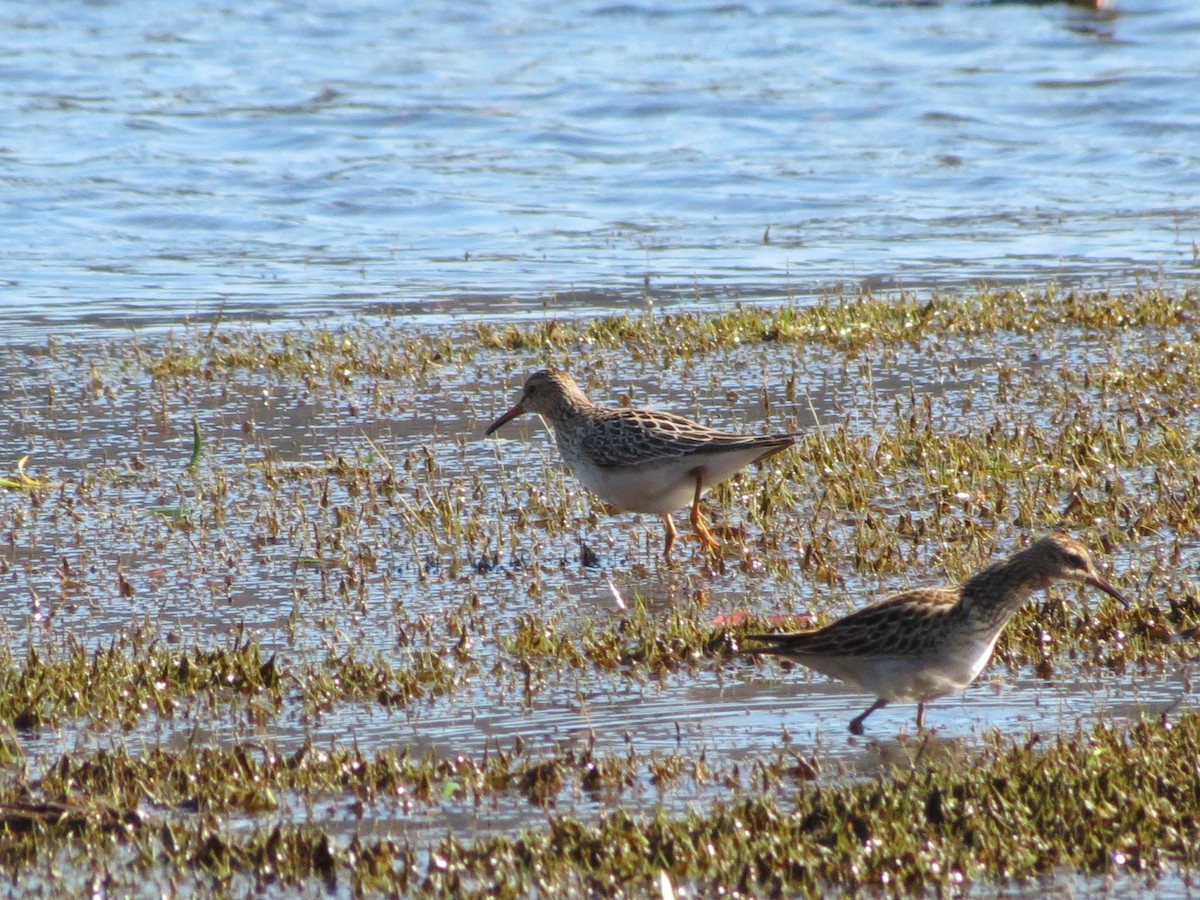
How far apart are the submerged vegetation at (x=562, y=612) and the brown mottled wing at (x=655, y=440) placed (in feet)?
1.61

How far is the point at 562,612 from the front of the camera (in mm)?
8227

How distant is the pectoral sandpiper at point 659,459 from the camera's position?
9102 millimetres

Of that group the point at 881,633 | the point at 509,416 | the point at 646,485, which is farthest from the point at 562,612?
the point at 509,416

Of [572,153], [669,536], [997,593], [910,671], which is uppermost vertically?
[997,593]

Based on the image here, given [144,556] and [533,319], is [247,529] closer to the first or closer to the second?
[144,556]

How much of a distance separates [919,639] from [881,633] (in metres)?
0.13

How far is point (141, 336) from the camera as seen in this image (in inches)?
613

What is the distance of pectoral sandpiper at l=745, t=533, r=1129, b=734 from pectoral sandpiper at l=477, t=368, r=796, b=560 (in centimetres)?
225

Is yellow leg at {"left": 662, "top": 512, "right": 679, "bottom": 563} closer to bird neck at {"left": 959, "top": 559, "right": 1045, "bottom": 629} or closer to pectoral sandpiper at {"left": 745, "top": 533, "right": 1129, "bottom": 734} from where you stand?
pectoral sandpiper at {"left": 745, "top": 533, "right": 1129, "bottom": 734}

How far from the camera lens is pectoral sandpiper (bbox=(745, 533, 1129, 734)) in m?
6.44

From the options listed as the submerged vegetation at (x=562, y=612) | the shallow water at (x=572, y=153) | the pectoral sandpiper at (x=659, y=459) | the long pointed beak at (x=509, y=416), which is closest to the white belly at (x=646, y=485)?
the pectoral sandpiper at (x=659, y=459)

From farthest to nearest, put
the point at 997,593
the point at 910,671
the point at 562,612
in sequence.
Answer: the point at 562,612 < the point at 997,593 < the point at 910,671

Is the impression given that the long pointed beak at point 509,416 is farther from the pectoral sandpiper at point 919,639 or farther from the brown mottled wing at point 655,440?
the pectoral sandpiper at point 919,639

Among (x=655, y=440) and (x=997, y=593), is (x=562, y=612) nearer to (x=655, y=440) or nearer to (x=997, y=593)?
(x=655, y=440)
